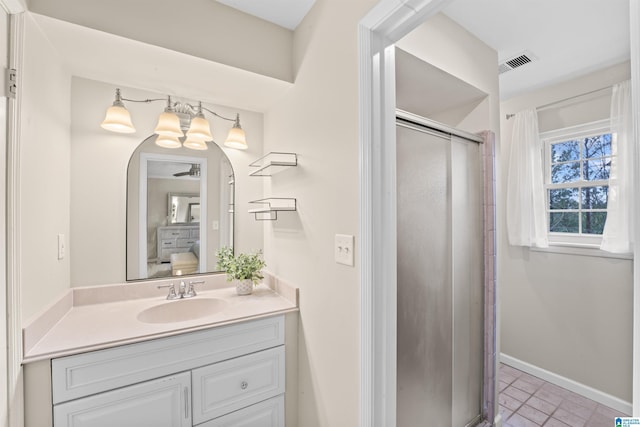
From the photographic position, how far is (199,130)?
1663 millimetres

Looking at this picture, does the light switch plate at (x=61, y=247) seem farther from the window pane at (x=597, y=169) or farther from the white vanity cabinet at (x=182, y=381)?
the window pane at (x=597, y=169)

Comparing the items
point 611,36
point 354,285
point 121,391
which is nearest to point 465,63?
point 611,36

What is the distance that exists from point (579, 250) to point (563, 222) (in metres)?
0.32

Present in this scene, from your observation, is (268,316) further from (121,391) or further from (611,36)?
(611,36)

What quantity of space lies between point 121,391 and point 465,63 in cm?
234

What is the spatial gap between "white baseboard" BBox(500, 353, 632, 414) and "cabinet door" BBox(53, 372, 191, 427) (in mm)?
2678

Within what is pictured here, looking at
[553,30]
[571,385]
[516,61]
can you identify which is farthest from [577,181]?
[571,385]

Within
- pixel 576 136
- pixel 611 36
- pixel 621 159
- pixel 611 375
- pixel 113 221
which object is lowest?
pixel 611 375

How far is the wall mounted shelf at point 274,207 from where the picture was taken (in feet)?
5.29

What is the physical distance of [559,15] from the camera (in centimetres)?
150

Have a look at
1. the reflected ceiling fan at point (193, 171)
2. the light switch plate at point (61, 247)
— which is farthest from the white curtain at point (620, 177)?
the light switch plate at point (61, 247)

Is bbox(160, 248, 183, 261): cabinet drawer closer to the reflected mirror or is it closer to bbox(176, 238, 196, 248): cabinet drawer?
bbox(176, 238, 196, 248): cabinet drawer

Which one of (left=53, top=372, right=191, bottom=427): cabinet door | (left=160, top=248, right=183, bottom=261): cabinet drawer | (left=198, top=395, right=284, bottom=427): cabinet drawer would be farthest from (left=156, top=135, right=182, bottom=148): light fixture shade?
(left=198, top=395, right=284, bottom=427): cabinet drawer

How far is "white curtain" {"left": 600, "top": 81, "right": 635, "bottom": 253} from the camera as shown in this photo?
1791mm
